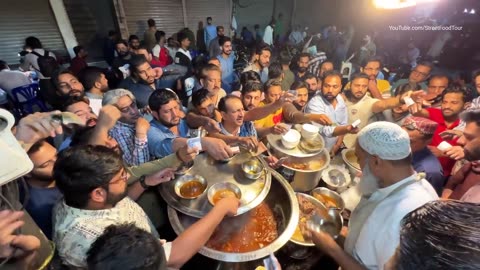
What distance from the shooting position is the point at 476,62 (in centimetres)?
964

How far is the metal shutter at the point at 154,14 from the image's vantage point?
9833 mm

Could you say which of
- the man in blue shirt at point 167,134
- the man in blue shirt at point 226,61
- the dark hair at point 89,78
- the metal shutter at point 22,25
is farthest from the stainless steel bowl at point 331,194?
the metal shutter at point 22,25

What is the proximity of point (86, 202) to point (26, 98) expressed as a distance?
17.5 ft

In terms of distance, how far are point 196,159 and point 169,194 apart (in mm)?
576

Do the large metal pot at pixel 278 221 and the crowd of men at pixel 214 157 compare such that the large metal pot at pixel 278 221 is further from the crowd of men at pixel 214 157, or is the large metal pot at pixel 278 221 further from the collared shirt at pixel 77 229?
the collared shirt at pixel 77 229

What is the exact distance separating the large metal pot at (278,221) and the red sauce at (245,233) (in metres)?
0.11

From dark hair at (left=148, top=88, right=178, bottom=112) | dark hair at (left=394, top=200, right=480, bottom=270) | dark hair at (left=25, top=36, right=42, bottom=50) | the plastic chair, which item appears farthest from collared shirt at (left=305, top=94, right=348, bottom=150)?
dark hair at (left=25, top=36, right=42, bottom=50)

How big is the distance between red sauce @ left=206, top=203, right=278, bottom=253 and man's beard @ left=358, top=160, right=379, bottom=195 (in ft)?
3.23

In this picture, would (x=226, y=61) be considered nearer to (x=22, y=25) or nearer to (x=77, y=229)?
(x=77, y=229)

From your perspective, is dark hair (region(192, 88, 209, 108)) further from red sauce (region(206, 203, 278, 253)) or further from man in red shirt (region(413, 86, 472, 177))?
man in red shirt (region(413, 86, 472, 177))

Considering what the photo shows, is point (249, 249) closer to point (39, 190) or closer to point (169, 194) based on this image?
point (169, 194)

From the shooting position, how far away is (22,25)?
792cm

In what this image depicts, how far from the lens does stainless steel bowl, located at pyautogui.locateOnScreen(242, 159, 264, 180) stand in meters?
2.66

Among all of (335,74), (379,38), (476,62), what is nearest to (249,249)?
(335,74)
